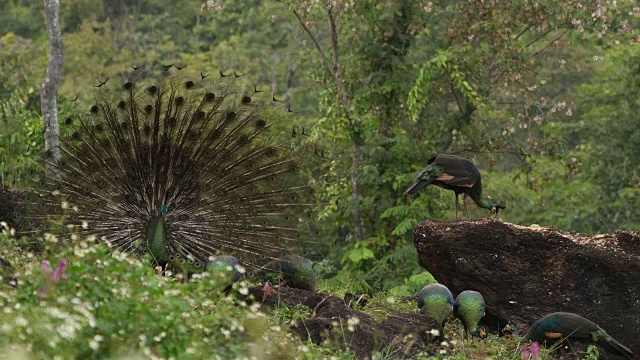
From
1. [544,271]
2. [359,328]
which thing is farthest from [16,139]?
[359,328]

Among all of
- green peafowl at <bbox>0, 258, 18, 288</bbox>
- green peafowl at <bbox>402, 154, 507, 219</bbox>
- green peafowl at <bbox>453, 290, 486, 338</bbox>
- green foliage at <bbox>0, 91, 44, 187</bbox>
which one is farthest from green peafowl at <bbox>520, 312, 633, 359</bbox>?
green foliage at <bbox>0, 91, 44, 187</bbox>

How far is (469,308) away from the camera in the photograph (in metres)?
8.93

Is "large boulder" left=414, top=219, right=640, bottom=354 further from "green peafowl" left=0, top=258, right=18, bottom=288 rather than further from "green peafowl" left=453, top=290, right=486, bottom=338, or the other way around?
"green peafowl" left=0, top=258, right=18, bottom=288

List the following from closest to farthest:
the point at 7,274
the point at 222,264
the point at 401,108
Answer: the point at 7,274
the point at 222,264
the point at 401,108

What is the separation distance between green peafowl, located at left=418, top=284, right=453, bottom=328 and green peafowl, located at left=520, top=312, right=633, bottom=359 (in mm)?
752

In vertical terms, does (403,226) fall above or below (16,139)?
below

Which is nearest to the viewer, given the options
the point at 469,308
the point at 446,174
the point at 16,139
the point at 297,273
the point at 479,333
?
the point at 469,308

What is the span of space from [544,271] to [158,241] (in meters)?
3.39

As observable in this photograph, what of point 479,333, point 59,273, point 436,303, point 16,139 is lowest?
point 16,139

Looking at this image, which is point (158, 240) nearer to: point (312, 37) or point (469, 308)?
point (469, 308)

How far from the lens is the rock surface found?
24.6ft

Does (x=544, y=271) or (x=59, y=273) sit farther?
(x=544, y=271)

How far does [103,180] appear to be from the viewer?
998cm

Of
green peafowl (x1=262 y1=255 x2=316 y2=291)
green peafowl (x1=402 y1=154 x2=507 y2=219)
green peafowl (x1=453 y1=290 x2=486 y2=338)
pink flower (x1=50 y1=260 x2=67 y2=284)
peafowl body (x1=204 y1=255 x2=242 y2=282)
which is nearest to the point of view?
pink flower (x1=50 y1=260 x2=67 y2=284)
